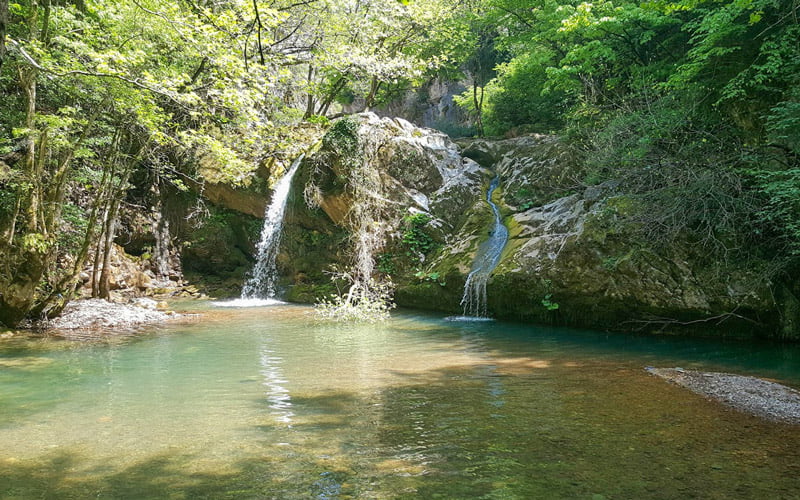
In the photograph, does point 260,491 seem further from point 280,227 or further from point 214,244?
point 214,244

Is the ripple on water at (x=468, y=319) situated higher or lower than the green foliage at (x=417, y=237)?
lower

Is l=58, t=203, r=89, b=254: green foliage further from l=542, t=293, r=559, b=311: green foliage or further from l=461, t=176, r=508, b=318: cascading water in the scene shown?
l=542, t=293, r=559, b=311: green foliage

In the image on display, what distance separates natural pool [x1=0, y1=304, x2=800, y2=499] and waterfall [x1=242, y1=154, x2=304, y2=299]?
887cm

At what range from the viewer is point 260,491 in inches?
124

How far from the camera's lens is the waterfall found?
1708cm

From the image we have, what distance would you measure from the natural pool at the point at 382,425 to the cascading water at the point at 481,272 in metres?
3.88

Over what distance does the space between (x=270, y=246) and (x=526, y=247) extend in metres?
9.46

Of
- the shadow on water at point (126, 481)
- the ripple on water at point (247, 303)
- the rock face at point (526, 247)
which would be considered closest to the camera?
the shadow on water at point (126, 481)

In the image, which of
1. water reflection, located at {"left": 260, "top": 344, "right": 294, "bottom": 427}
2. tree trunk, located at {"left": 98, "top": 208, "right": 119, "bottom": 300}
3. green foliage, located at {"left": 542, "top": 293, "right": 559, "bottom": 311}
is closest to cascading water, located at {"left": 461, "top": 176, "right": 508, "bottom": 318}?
green foliage, located at {"left": 542, "top": 293, "right": 559, "bottom": 311}

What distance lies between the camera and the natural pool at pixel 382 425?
323 cm

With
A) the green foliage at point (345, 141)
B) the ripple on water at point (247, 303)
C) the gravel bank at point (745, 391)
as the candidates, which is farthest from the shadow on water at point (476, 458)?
the green foliage at point (345, 141)

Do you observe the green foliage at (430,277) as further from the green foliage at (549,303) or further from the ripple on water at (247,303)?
the ripple on water at (247,303)

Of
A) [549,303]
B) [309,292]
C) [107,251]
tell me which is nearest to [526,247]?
[549,303]

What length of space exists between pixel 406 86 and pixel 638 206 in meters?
17.9
